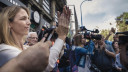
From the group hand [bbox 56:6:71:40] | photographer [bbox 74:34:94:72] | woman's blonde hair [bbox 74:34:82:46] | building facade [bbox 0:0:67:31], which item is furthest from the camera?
building facade [bbox 0:0:67:31]

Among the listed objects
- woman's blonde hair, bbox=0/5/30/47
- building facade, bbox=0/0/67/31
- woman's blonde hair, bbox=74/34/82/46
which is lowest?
woman's blonde hair, bbox=74/34/82/46

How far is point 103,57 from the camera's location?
363 centimetres

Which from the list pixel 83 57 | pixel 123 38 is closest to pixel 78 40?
pixel 83 57

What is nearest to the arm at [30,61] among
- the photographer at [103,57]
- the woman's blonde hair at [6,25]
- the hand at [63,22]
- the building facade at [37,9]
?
the woman's blonde hair at [6,25]

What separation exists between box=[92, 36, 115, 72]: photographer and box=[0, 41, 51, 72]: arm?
3442mm

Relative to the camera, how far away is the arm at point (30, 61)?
399mm

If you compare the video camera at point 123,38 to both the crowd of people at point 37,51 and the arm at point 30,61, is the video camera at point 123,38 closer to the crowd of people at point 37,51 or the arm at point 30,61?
the crowd of people at point 37,51

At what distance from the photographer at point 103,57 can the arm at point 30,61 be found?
344 centimetres

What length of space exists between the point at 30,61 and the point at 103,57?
352cm

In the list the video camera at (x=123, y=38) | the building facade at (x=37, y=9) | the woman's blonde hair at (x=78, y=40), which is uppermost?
the building facade at (x=37, y=9)

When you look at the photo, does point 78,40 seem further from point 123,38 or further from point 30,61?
point 30,61

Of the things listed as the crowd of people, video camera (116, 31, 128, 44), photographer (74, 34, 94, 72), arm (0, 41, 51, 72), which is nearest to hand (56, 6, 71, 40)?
the crowd of people

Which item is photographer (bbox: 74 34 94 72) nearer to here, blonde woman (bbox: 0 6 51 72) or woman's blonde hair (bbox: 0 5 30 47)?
blonde woman (bbox: 0 6 51 72)

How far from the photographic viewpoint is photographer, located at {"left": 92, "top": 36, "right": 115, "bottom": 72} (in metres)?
3.53
